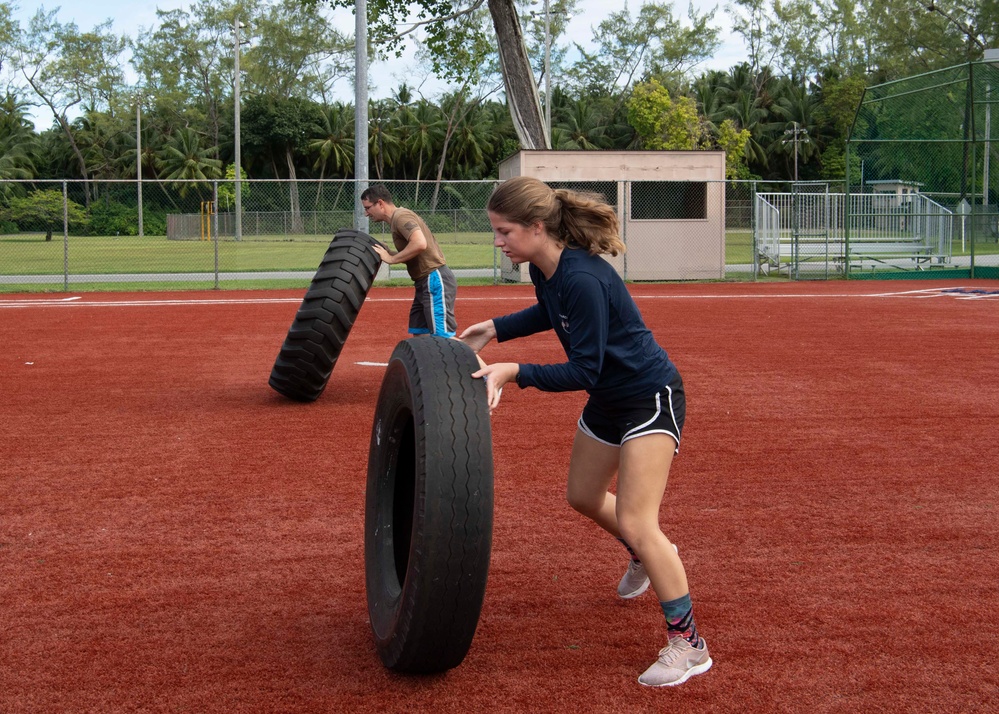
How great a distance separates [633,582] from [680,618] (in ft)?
2.31

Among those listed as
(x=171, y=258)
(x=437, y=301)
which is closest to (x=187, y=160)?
(x=171, y=258)

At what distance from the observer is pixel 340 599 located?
13.9 ft

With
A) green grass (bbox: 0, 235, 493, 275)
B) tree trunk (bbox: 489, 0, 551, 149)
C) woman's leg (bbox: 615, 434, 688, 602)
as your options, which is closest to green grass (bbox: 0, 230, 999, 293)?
green grass (bbox: 0, 235, 493, 275)

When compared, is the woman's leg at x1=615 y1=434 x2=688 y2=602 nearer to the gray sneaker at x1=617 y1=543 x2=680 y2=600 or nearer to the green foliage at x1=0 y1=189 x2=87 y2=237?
the gray sneaker at x1=617 y1=543 x2=680 y2=600

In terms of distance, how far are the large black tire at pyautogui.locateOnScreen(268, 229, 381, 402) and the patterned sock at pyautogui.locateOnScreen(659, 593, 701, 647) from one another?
5067 mm

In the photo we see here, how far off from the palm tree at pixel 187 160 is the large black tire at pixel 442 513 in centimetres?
6818

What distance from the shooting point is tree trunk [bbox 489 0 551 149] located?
2945 cm

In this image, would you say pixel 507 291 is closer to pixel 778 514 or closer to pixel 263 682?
pixel 778 514

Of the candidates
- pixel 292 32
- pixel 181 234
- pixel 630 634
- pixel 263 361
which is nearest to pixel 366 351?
pixel 263 361

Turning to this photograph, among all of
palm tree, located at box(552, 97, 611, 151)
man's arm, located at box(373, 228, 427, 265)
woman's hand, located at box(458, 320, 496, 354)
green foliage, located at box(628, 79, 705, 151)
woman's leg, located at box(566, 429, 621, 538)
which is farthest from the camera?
palm tree, located at box(552, 97, 611, 151)

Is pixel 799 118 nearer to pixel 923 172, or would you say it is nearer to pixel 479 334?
pixel 923 172

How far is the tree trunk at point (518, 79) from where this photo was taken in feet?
96.6

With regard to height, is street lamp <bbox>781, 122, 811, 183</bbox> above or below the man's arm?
above

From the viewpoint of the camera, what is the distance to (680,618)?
11.2ft
